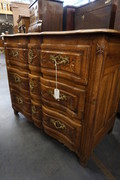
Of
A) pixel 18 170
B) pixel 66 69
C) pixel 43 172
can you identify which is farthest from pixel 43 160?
pixel 66 69

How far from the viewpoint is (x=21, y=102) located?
1321mm

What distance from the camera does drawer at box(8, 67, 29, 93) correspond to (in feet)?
3.74

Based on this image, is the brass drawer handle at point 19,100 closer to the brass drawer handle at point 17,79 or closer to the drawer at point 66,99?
the brass drawer handle at point 17,79

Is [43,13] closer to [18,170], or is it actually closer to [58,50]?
[58,50]

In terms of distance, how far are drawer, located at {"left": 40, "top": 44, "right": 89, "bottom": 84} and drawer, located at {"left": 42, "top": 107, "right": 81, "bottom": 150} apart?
1.13 feet

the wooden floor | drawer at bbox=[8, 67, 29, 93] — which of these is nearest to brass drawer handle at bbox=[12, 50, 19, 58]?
drawer at bbox=[8, 67, 29, 93]

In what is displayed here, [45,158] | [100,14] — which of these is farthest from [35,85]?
[100,14]

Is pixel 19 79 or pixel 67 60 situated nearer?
pixel 67 60

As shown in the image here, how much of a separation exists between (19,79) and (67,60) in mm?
683

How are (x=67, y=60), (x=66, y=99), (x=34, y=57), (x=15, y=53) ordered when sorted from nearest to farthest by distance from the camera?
(x=67, y=60), (x=66, y=99), (x=34, y=57), (x=15, y=53)

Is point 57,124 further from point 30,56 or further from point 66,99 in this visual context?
point 30,56

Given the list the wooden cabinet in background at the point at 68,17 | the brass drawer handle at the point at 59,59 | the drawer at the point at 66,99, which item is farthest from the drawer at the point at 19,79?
the wooden cabinet in background at the point at 68,17

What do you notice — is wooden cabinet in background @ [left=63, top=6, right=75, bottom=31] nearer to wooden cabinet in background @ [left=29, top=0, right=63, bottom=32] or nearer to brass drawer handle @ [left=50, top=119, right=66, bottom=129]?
wooden cabinet in background @ [left=29, top=0, right=63, bottom=32]

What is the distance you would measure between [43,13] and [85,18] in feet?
1.40
